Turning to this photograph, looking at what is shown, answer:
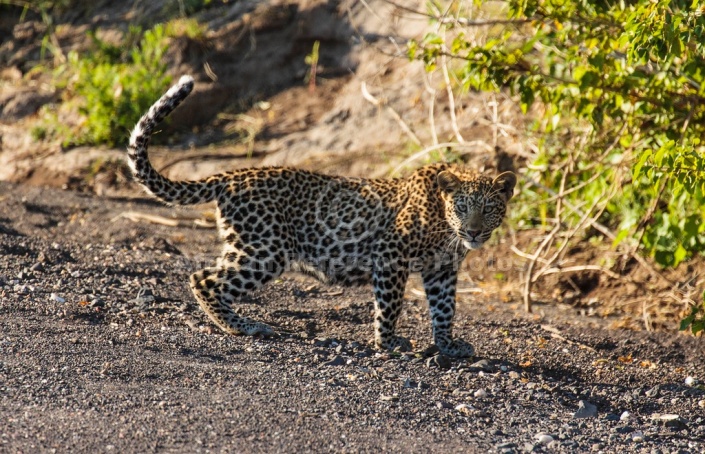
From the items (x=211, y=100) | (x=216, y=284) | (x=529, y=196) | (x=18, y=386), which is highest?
(x=211, y=100)

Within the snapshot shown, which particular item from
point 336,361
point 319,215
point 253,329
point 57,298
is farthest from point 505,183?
point 57,298

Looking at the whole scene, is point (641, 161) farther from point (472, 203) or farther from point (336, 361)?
point (336, 361)

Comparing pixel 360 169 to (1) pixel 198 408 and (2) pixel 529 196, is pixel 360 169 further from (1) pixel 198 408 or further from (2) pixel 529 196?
(1) pixel 198 408

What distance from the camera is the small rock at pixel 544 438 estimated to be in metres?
5.85

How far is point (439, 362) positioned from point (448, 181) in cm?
149

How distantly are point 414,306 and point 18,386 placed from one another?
4.36 m

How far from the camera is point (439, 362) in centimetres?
724

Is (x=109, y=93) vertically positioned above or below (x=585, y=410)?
above

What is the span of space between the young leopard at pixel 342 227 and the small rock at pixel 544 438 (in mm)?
2011

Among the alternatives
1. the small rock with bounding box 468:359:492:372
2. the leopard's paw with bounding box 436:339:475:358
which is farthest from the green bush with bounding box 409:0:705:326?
the leopard's paw with bounding box 436:339:475:358

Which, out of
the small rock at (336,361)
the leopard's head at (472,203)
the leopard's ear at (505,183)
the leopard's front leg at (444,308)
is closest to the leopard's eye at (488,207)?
the leopard's head at (472,203)

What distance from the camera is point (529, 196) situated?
11.6 m

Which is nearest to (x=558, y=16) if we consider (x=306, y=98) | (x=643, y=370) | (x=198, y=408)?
(x=643, y=370)

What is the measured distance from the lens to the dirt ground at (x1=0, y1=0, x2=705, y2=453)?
582cm
